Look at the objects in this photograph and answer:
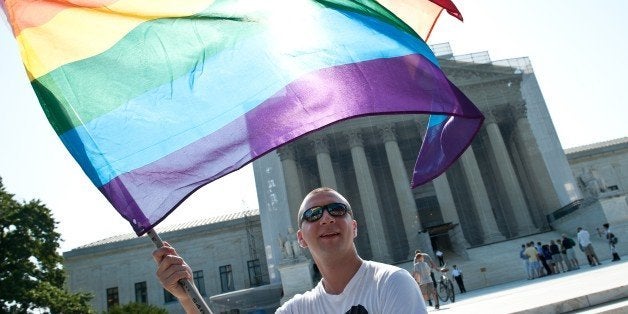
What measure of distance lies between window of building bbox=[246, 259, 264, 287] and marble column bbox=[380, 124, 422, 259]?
16655mm

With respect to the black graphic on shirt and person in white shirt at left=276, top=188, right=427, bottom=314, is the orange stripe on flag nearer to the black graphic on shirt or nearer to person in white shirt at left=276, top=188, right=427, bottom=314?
person in white shirt at left=276, top=188, right=427, bottom=314

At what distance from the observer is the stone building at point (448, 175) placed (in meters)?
33.5

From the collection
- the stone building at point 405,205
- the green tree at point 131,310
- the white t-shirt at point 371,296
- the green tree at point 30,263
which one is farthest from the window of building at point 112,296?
the white t-shirt at point 371,296

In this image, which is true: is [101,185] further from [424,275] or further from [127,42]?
[424,275]

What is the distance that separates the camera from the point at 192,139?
130 inches

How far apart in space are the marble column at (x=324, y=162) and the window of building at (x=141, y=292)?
22.1 metres

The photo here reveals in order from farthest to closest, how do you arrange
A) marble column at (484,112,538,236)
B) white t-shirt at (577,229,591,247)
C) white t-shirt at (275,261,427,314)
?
marble column at (484,112,538,236)
white t-shirt at (577,229,591,247)
white t-shirt at (275,261,427,314)

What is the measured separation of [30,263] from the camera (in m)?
25.2

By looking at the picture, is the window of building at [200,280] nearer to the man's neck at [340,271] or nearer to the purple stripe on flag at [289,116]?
the purple stripe on flag at [289,116]

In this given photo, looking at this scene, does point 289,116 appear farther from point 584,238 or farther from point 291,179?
point 291,179

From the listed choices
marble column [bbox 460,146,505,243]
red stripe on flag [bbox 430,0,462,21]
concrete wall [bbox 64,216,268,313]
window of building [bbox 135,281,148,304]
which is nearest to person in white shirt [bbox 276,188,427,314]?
red stripe on flag [bbox 430,0,462,21]

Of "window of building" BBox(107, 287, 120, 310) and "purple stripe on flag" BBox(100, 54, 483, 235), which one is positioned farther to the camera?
"window of building" BBox(107, 287, 120, 310)

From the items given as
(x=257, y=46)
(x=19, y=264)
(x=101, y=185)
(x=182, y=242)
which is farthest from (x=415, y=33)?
(x=182, y=242)

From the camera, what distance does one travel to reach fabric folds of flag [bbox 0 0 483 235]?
10.5ft
